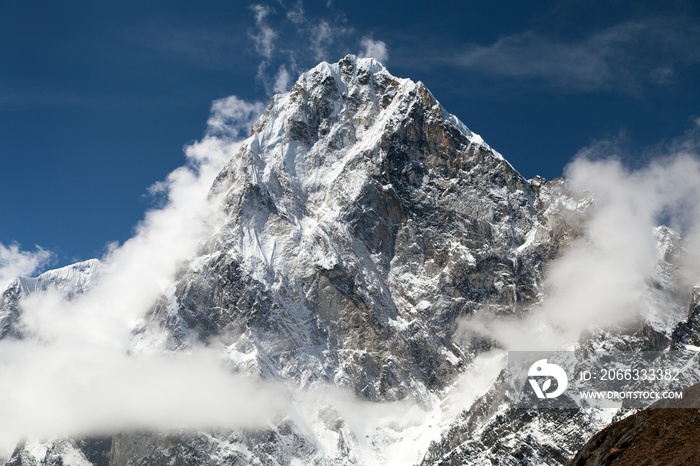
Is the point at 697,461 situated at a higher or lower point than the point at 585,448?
lower

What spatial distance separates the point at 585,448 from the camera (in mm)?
121688

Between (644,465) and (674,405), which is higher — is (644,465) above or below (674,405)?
below

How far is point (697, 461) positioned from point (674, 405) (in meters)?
23.9

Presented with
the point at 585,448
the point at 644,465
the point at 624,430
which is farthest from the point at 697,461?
the point at 585,448

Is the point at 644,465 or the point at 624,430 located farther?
the point at 624,430

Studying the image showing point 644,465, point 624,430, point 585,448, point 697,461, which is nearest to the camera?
point 697,461

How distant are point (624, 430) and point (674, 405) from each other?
8828mm

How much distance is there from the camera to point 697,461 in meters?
93.2

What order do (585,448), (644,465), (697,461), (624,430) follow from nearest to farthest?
1. (697,461)
2. (644,465)
3. (624,430)
4. (585,448)

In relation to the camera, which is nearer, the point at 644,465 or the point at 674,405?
the point at 644,465

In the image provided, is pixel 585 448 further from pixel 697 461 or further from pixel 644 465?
pixel 697 461

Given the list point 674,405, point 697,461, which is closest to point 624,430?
point 674,405

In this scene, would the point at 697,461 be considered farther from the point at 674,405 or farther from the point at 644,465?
the point at 674,405

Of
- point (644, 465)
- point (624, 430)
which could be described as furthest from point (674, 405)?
point (644, 465)
